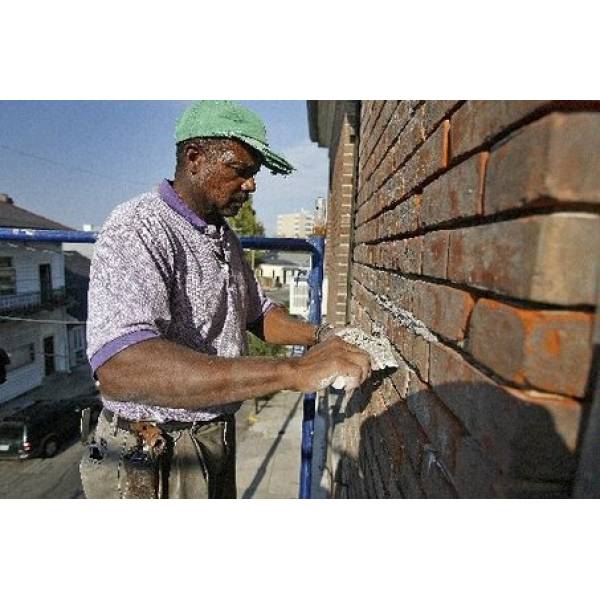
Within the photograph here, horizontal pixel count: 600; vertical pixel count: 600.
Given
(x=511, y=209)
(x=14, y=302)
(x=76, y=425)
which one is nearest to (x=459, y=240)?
(x=511, y=209)

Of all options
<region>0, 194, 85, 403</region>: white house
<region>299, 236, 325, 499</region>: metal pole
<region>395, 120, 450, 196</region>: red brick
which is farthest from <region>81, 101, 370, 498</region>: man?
<region>0, 194, 85, 403</region>: white house

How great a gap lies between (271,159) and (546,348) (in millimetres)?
1220

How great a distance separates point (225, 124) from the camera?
151cm

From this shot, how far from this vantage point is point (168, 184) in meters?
1.68

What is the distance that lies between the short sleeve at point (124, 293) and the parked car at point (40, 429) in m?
7.77

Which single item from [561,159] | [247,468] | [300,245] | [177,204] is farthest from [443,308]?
[247,468]

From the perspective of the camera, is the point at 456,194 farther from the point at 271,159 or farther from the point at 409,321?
the point at 271,159

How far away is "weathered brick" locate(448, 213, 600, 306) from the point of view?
0.61 metres

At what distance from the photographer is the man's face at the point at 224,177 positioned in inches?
62.1

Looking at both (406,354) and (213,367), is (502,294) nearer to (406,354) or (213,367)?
(406,354)

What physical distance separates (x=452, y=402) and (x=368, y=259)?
1.39 meters

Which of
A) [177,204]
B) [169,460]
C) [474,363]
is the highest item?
[177,204]

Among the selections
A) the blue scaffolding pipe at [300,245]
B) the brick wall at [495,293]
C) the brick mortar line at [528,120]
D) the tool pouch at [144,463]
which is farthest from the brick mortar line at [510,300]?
the blue scaffolding pipe at [300,245]

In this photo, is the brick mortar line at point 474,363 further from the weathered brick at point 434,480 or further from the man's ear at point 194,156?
the man's ear at point 194,156
